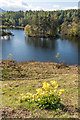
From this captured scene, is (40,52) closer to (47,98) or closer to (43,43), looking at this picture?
(43,43)

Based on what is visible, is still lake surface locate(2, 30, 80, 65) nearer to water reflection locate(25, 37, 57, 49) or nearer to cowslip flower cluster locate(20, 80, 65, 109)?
water reflection locate(25, 37, 57, 49)

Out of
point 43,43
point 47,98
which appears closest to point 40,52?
point 43,43

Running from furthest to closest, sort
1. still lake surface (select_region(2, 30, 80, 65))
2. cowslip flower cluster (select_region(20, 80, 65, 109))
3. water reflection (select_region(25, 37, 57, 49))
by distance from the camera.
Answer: water reflection (select_region(25, 37, 57, 49)) → still lake surface (select_region(2, 30, 80, 65)) → cowslip flower cluster (select_region(20, 80, 65, 109))

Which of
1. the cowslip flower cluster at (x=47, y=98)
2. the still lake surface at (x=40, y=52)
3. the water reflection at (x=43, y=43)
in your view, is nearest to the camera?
the cowslip flower cluster at (x=47, y=98)

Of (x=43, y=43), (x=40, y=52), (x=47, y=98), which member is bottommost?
(x=47, y=98)

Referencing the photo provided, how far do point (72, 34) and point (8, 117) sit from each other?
78.0 metres

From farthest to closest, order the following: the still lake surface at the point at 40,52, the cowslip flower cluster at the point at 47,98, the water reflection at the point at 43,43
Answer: the water reflection at the point at 43,43 < the still lake surface at the point at 40,52 < the cowslip flower cluster at the point at 47,98

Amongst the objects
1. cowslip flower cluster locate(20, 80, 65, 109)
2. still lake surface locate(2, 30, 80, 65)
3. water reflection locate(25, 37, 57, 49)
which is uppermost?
water reflection locate(25, 37, 57, 49)

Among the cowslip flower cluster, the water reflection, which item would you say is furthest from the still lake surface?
the cowslip flower cluster

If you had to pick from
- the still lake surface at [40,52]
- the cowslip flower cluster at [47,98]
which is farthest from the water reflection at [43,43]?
the cowslip flower cluster at [47,98]

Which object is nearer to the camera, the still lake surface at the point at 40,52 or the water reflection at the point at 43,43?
the still lake surface at the point at 40,52

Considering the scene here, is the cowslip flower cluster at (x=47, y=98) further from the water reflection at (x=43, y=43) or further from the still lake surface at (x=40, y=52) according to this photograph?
the water reflection at (x=43, y=43)

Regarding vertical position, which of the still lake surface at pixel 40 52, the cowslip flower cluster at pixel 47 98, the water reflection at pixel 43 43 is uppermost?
the water reflection at pixel 43 43

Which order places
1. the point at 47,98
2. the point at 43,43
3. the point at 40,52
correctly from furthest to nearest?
the point at 43,43
the point at 40,52
the point at 47,98
